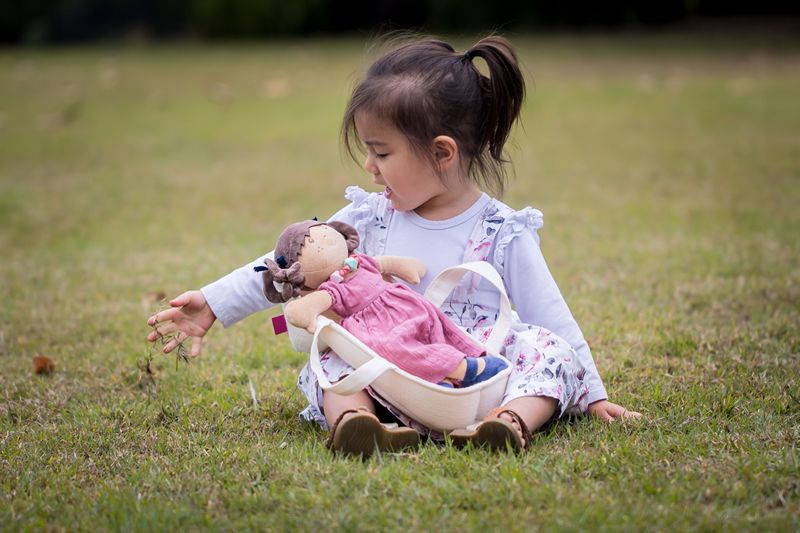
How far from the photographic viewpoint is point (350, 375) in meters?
2.30

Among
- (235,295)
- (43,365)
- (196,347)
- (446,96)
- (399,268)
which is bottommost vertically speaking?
(43,365)

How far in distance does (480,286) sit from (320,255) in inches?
20.1

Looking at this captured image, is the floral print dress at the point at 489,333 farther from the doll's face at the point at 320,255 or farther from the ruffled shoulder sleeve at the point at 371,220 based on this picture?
the doll's face at the point at 320,255

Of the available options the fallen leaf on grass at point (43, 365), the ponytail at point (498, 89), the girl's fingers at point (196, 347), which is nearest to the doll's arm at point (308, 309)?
the girl's fingers at point (196, 347)

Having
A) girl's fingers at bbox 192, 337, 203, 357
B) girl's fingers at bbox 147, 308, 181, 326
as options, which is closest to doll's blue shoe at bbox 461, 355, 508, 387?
girl's fingers at bbox 192, 337, 203, 357

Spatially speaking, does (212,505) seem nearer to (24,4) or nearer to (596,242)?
(596,242)

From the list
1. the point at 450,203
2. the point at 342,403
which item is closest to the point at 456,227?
the point at 450,203

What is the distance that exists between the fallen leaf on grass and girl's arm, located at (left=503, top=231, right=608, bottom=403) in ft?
5.53

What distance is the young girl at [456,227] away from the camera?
2.56m

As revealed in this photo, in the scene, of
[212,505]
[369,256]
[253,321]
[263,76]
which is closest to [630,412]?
[369,256]

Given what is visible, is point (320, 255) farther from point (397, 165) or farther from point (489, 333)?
point (489, 333)

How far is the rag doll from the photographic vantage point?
7.89ft

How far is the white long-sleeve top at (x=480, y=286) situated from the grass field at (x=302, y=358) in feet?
0.91

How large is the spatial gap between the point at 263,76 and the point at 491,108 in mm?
12184
